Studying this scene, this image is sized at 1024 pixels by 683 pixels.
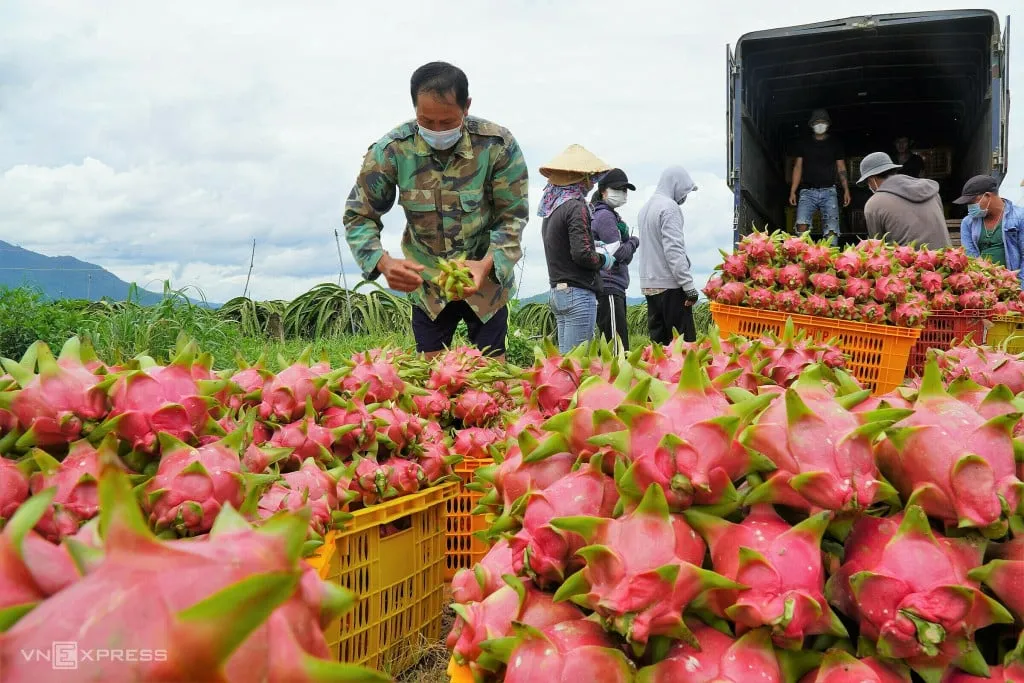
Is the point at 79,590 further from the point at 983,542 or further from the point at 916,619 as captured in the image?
the point at 983,542

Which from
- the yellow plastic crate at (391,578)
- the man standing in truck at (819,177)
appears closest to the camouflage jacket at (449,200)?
the yellow plastic crate at (391,578)

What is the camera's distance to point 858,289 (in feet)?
12.8

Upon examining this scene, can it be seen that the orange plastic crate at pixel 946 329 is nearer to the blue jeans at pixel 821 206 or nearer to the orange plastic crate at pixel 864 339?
the orange plastic crate at pixel 864 339

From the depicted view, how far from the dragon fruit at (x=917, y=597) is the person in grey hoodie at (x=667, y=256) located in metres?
5.51

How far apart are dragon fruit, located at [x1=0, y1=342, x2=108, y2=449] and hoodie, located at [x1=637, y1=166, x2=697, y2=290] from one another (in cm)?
553

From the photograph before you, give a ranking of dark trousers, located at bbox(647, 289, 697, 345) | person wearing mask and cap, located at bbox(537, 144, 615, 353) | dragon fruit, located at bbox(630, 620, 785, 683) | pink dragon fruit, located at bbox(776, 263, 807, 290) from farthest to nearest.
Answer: dark trousers, located at bbox(647, 289, 697, 345), person wearing mask and cap, located at bbox(537, 144, 615, 353), pink dragon fruit, located at bbox(776, 263, 807, 290), dragon fruit, located at bbox(630, 620, 785, 683)

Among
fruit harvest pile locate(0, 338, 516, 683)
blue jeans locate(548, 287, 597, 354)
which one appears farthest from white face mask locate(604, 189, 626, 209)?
fruit harvest pile locate(0, 338, 516, 683)

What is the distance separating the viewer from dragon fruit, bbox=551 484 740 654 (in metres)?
0.84

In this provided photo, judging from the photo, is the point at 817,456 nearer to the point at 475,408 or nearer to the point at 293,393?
the point at 293,393

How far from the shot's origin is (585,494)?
3.36ft

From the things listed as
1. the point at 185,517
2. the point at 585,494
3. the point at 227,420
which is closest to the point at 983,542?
the point at 585,494

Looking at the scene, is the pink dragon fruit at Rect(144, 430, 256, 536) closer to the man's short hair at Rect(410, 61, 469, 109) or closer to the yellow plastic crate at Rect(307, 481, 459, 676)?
the yellow plastic crate at Rect(307, 481, 459, 676)

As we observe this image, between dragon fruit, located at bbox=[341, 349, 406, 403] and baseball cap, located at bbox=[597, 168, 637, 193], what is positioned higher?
baseball cap, located at bbox=[597, 168, 637, 193]

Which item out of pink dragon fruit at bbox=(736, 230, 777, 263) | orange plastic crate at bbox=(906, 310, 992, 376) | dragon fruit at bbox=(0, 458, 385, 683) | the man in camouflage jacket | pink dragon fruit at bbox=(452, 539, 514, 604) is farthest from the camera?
orange plastic crate at bbox=(906, 310, 992, 376)
